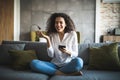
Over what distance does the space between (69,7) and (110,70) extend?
13.5ft

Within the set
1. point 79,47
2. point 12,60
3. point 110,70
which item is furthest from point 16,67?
point 110,70

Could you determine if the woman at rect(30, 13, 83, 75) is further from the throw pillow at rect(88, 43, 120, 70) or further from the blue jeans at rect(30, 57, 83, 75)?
the throw pillow at rect(88, 43, 120, 70)

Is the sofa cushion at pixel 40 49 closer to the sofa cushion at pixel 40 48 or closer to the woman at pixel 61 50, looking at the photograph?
the sofa cushion at pixel 40 48

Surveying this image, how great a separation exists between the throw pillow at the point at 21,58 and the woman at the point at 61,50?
6.8 inches

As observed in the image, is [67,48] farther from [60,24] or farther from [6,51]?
[6,51]

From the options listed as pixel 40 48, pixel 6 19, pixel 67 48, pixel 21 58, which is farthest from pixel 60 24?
pixel 6 19

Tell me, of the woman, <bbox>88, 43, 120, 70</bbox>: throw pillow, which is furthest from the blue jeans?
<bbox>88, 43, 120, 70</bbox>: throw pillow

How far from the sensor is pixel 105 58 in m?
3.16

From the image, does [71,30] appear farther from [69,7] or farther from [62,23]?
[69,7]

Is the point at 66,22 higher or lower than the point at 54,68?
higher

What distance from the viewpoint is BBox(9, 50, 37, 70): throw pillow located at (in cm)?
318

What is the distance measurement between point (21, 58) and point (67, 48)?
65 centimetres

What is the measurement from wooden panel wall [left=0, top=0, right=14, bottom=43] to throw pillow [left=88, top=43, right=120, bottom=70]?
3.38 meters

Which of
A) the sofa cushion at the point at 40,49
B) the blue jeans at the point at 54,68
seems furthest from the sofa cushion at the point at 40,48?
the blue jeans at the point at 54,68
